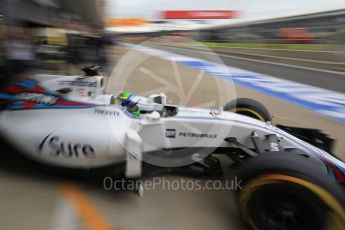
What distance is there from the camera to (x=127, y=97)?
3.28 m

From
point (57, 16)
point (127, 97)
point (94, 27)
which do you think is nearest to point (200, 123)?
point (127, 97)

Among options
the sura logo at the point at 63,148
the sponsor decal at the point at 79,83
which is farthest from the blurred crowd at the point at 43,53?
the sura logo at the point at 63,148

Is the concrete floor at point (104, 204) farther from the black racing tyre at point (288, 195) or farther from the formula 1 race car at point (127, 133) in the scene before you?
the black racing tyre at point (288, 195)

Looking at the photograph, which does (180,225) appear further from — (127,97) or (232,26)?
(232,26)

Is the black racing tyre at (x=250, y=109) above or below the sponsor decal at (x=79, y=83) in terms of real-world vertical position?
below

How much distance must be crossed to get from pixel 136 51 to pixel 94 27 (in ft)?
120

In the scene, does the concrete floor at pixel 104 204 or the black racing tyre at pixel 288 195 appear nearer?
A: the black racing tyre at pixel 288 195

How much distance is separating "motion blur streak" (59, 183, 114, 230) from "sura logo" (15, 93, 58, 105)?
0.79 meters

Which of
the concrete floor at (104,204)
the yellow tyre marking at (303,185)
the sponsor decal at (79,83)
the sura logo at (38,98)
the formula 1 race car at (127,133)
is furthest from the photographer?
the sponsor decal at (79,83)

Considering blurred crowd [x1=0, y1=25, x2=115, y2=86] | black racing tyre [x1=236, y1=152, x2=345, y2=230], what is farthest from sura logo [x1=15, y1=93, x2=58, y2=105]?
black racing tyre [x1=236, y1=152, x2=345, y2=230]

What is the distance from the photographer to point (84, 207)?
267cm

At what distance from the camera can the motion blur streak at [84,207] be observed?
2457mm

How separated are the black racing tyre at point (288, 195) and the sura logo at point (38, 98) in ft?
6.12

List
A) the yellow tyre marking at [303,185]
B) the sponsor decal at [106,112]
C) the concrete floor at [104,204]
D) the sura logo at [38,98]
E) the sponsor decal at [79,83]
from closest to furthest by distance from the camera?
the yellow tyre marking at [303,185]
the concrete floor at [104,204]
the sponsor decal at [106,112]
the sura logo at [38,98]
the sponsor decal at [79,83]
